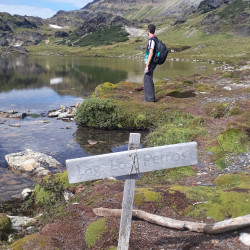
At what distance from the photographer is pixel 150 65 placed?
74.2ft

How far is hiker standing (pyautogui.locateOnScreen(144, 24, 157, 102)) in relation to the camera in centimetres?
2124

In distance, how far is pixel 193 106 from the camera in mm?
23531

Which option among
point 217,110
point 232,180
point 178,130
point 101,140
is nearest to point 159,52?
point 217,110

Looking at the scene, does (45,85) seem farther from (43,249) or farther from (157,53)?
(43,249)

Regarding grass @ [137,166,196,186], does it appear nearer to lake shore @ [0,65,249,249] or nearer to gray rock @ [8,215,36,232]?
lake shore @ [0,65,249,249]

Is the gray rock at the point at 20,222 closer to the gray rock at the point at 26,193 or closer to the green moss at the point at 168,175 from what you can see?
the gray rock at the point at 26,193

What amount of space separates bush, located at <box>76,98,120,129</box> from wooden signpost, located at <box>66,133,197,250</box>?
51.6ft

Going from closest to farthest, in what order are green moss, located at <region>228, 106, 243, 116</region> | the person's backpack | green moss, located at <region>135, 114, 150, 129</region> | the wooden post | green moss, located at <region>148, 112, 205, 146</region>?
the wooden post → green moss, located at <region>148, 112, 205, 146</region> → green moss, located at <region>228, 106, 243, 116</region> → green moss, located at <region>135, 114, 150, 129</region> → the person's backpack

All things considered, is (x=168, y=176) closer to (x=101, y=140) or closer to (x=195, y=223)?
(x=195, y=223)

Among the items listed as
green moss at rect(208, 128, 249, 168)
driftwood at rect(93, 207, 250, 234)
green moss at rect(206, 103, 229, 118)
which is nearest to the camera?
driftwood at rect(93, 207, 250, 234)

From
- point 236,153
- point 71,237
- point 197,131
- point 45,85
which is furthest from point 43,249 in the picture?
point 45,85

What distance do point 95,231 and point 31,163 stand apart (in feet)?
29.6

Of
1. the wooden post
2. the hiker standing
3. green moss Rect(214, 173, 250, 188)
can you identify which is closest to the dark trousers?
the hiker standing

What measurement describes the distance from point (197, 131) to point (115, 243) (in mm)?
11388
